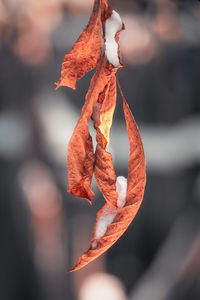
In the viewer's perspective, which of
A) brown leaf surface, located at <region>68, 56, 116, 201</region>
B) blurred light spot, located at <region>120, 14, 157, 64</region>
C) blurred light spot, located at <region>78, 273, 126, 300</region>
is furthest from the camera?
blurred light spot, located at <region>78, 273, 126, 300</region>

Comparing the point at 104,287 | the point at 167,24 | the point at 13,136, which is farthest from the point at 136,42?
the point at 104,287

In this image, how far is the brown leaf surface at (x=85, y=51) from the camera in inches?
5.2

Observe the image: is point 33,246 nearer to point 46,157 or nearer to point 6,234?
point 6,234

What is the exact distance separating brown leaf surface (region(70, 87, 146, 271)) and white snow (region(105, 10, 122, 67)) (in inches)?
0.6

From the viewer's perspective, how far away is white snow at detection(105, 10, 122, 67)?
0.13 metres

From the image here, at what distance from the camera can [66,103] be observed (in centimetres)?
90

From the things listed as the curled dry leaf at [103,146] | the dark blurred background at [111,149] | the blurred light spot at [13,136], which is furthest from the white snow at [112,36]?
the blurred light spot at [13,136]

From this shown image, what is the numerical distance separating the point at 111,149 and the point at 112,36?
82 cm

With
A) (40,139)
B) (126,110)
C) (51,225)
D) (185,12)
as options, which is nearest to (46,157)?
(40,139)

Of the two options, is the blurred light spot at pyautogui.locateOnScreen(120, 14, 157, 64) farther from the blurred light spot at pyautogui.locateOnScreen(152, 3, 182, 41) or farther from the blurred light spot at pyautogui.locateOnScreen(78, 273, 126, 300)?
the blurred light spot at pyautogui.locateOnScreen(78, 273, 126, 300)

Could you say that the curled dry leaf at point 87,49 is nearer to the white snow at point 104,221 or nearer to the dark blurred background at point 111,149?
the white snow at point 104,221

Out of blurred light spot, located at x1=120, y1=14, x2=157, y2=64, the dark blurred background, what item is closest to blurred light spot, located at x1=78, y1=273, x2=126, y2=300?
the dark blurred background

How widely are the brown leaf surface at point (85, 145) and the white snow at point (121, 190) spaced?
0.04 feet

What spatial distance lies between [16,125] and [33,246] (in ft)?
1.03
